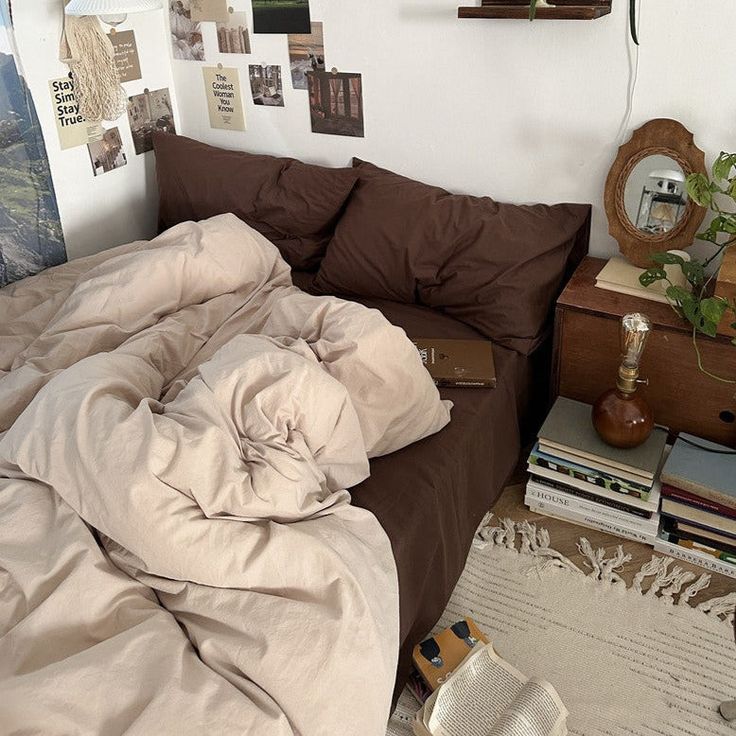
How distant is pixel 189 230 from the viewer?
1.88 m

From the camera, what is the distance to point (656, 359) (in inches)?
66.9

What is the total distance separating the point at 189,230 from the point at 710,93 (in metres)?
1.26

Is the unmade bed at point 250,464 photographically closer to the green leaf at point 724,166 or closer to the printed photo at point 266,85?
the green leaf at point 724,166

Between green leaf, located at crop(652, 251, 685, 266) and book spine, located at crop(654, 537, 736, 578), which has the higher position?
green leaf, located at crop(652, 251, 685, 266)

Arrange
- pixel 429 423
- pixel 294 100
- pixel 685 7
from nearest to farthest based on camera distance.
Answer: pixel 429 423 < pixel 685 7 < pixel 294 100

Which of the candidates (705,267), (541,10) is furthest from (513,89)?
(705,267)

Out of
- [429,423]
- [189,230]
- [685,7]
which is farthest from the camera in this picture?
[189,230]

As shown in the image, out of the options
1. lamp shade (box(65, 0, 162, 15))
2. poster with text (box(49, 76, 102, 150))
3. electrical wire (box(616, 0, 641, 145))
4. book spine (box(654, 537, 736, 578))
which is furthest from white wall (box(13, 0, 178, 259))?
book spine (box(654, 537, 736, 578))

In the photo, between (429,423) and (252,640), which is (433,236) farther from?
(252,640)

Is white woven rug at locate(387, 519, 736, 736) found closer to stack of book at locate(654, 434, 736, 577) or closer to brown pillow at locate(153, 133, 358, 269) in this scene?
stack of book at locate(654, 434, 736, 577)

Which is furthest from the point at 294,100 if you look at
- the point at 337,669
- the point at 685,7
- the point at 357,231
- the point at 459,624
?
the point at 337,669

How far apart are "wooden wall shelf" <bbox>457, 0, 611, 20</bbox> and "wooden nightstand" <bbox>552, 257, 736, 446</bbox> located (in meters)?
0.59

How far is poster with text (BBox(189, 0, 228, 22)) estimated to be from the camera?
2193mm

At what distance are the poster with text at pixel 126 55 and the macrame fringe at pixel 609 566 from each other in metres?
1.67
